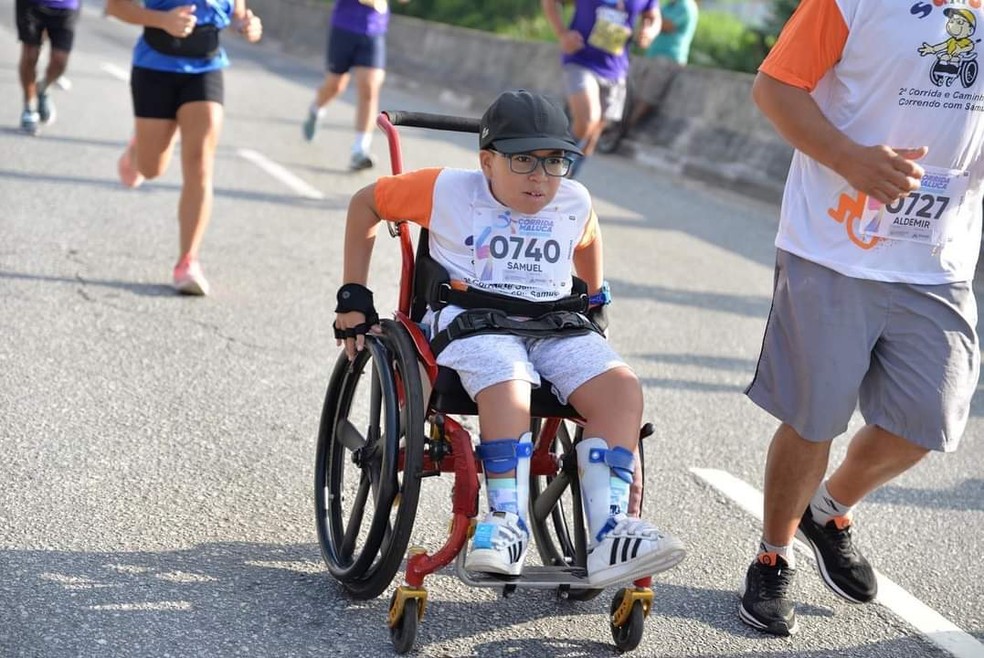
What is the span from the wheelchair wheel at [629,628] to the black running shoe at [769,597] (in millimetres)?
447

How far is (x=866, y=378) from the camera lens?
401 cm

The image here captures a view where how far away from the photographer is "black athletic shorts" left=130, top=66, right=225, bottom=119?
6711mm

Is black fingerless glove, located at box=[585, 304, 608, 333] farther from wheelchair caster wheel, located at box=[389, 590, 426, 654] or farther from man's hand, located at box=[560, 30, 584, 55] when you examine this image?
man's hand, located at box=[560, 30, 584, 55]

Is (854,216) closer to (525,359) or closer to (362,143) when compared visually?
(525,359)

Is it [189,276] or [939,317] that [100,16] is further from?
[939,317]

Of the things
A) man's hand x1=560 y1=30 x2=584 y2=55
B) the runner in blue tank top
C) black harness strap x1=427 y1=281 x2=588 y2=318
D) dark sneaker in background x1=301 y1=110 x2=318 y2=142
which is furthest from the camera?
dark sneaker in background x1=301 y1=110 x2=318 y2=142

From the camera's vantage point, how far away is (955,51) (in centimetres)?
372

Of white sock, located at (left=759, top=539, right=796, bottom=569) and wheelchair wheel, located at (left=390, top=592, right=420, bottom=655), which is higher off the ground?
white sock, located at (left=759, top=539, right=796, bottom=569)

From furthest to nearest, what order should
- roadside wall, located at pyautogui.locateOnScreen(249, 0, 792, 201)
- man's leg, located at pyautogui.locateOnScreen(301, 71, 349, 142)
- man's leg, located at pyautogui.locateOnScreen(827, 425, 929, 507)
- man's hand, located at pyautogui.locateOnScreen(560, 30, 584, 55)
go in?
roadside wall, located at pyautogui.locateOnScreen(249, 0, 792, 201) < man's leg, located at pyautogui.locateOnScreen(301, 71, 349, 142) < man's hand, located at pyautogui.locateOnScreen(560, 30, 584, 55) < man's leg, located at pyautogui.locateOnScreen(827, 425, 929, 507)

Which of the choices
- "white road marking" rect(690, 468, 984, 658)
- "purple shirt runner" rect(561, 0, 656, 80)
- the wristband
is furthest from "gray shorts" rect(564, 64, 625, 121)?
the wristband

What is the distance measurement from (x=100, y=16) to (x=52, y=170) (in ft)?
52.1

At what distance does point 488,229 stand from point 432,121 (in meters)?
0.53

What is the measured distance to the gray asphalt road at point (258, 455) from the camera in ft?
12.5

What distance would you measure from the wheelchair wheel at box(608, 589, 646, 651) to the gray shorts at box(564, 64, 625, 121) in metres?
6.66
